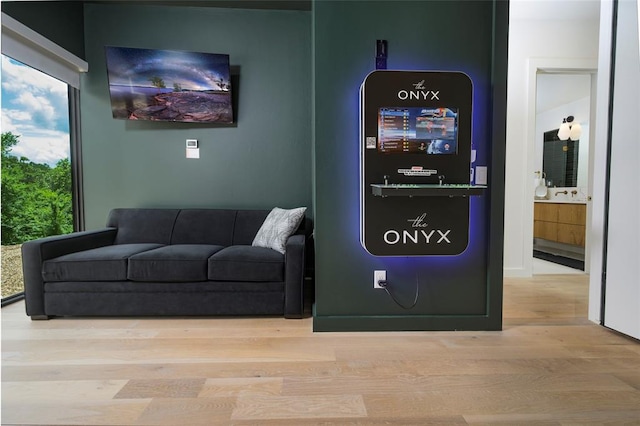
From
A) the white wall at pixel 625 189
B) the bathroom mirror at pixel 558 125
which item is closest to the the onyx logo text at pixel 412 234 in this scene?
the white wall at pixel 625 189

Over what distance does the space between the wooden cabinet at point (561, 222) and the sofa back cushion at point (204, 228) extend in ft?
15.8

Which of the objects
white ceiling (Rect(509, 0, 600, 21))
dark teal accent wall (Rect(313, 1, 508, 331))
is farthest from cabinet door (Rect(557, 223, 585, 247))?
dark teal accent wall (Rect(313, 1, 508, 331))

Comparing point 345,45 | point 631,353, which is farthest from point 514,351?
point 345,45

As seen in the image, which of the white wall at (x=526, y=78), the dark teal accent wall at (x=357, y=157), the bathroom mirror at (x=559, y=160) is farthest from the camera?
the bathroom mirror at (x=559, y=160)

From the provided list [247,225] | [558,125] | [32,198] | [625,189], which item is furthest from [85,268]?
[558,125]

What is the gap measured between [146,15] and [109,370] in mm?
3334

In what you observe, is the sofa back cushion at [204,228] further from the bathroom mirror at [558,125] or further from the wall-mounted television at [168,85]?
the bathroom mirror at [558,125]

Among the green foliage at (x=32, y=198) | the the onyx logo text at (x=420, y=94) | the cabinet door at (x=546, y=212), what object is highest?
the the onyx logo text at (x=420, y=94)

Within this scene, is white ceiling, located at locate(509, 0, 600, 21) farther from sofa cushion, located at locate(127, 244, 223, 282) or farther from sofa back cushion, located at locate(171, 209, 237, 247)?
sofa cushion, located at locate(127, 244, 223, 282)

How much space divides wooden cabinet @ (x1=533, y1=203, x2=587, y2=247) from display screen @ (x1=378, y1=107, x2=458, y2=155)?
3.92 meters

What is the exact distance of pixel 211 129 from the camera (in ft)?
12.0

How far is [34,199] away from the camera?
324 centimetres

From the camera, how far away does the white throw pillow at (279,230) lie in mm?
2958

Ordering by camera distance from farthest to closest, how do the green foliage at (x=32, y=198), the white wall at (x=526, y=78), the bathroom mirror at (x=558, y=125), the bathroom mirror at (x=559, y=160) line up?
the bathroom mirror at (x=559, y=160)
the bathroom mirror at (x=558, y=125)
the white wall at (x=526, y=78)
the green foliage at (x=32, y=198)
